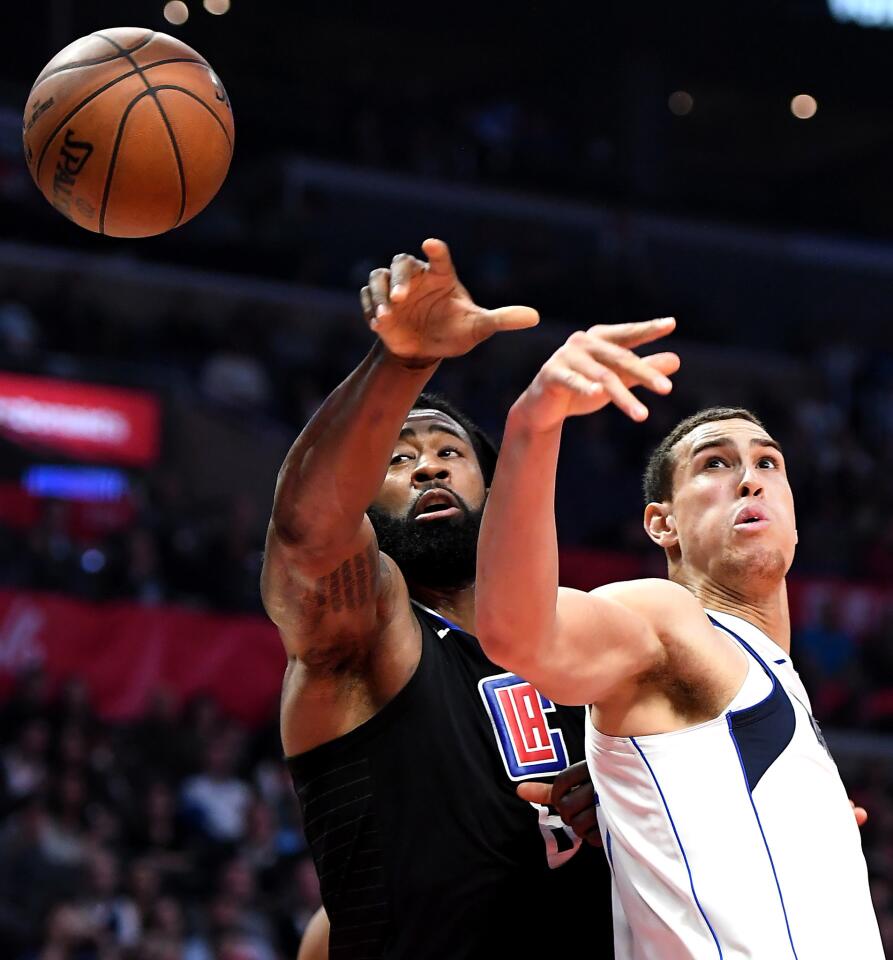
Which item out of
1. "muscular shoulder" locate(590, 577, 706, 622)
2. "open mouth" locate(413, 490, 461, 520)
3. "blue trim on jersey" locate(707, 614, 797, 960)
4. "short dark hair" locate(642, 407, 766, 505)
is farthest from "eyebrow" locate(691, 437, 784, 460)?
"open mouth" locate(413, 490, 461, 520)

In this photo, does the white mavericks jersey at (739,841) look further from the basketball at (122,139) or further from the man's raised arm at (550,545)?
the basketball at (122,139)

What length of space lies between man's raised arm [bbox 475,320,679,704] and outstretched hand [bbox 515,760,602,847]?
1.58ft

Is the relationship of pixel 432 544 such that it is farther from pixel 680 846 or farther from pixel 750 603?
pixel 680 846

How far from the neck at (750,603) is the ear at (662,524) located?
0.14m

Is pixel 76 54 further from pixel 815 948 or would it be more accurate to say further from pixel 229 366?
pixel 229 366

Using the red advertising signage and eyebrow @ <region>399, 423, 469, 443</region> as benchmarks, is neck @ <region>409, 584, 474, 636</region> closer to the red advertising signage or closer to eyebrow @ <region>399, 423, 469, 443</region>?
eyebrow @ <region>399, 423, 469, 443</region>

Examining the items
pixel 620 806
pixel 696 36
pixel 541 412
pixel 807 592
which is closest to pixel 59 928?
pixel 620 806

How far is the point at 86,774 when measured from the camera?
31.6 ft

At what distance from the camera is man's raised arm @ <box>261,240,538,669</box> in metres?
3.19

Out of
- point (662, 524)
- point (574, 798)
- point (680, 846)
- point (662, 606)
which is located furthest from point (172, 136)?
point (680, 846)

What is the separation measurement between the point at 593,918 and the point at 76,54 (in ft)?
8.55

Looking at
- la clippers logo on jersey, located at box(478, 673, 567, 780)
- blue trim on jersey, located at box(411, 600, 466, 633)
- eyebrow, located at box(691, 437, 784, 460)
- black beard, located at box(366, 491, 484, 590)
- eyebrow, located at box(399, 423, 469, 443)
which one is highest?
eyebrow, located at box(399, 423, 469, 443)

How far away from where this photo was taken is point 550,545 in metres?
3.03

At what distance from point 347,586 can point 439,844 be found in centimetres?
70
